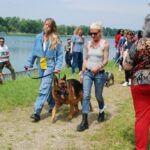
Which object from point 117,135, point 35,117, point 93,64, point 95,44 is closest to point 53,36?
point 95,44

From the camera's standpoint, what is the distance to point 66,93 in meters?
8.36

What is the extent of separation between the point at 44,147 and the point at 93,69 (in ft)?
5.62

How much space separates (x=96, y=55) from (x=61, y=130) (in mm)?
1473

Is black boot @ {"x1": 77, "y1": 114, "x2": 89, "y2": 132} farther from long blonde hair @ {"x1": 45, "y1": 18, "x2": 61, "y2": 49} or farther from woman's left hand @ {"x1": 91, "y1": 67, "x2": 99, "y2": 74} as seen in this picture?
long blonde hair @ {"x1": 45, "y1": 18, "x2": 61, "y2": 49}

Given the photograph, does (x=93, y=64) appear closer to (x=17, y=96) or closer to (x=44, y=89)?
(x=44, y=89)

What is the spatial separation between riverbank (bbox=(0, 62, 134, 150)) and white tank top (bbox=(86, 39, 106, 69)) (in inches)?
46.2

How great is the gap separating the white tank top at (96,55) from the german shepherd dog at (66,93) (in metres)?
0.73

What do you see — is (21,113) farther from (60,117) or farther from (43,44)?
(43,44)

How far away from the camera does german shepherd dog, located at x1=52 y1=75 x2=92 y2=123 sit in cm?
826

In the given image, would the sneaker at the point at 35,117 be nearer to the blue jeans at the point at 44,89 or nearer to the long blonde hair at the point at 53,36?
the blue jeans at the point at 44,89

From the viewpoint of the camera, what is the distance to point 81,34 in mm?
17141

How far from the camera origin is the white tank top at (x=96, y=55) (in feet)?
25.5

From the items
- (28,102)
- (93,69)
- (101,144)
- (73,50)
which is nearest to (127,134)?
(101,144)

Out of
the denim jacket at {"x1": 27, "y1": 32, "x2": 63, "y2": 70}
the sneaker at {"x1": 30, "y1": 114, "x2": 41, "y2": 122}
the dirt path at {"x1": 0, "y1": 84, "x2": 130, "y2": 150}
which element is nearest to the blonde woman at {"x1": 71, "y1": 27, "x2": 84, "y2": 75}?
the dirt path at {"x1": 0, "y1": 84, "x2": 130, "y2": 150}
